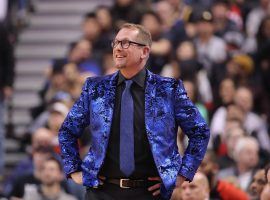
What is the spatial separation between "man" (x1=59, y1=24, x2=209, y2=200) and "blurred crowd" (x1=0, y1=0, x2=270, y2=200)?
278 centimetres

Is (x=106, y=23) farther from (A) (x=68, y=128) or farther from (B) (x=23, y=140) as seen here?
(A) (x=68, y=128)

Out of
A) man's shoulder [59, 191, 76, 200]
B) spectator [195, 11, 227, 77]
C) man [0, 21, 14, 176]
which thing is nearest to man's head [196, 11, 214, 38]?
spectator [195, 11, 227, 77]

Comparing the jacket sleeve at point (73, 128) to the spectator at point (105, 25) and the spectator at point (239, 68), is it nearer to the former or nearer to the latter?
the spectator at point (239, 68)

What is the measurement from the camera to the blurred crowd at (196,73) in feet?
32.0

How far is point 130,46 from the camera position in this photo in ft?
19.4

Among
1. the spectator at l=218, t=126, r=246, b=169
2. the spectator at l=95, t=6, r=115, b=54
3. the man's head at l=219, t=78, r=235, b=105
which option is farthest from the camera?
the spectator at l=95, t=6, r=115, b=54

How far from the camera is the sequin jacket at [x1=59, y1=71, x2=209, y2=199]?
5.88m

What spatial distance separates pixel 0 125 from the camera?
1107 centimetres

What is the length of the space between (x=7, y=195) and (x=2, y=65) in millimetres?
2300

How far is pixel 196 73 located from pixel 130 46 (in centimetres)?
558

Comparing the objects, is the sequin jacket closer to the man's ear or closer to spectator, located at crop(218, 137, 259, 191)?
the man's ear

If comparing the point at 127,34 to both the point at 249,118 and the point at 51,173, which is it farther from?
the point at 249,118

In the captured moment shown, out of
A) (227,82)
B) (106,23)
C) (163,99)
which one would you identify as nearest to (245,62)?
(227,82)

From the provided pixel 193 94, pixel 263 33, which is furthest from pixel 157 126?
pixel 263 33
